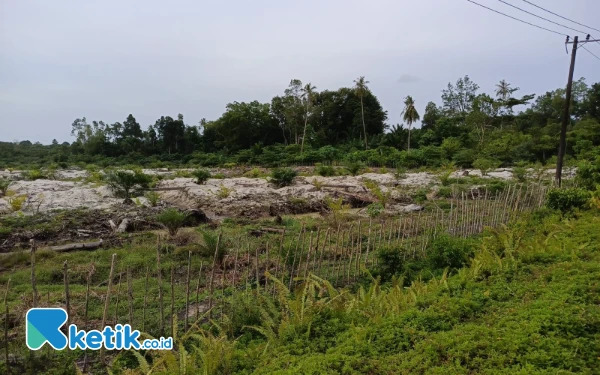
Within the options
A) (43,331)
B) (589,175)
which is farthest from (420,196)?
(43,331)

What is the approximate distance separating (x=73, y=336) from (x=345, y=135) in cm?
4473

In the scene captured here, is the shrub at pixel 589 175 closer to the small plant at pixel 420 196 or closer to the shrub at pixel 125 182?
the small plant at pixel 420 196

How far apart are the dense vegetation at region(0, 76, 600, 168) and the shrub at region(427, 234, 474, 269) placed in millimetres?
23306

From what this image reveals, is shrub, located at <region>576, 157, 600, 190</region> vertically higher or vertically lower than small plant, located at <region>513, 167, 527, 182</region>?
higher

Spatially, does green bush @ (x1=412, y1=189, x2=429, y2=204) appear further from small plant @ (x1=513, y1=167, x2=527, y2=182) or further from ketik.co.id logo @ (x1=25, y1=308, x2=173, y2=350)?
ketik.co.id logo @ (x1=25, y1=308, x2=173, y2=350)

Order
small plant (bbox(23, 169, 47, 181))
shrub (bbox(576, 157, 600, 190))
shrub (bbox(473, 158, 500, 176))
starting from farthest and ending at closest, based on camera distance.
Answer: small plant (bbox(23, 169, 47, 181)) < shrub (bbox(473, 158, 500, 176)) < shrub (bbox(576, 157, 600, 190))

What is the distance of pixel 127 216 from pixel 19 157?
150 ft

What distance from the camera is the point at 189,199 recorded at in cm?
1606

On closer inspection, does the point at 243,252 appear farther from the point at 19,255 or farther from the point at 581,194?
the point at 581,194

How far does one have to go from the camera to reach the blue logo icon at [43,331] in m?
3.62

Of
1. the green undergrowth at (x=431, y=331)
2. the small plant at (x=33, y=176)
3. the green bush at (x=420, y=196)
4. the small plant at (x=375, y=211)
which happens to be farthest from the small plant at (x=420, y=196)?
the small plant at (x=33, y=176)

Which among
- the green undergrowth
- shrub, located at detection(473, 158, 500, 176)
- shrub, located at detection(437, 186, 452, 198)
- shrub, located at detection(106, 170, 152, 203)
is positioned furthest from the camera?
shrub, located at detection(473, 158, 500, 176)

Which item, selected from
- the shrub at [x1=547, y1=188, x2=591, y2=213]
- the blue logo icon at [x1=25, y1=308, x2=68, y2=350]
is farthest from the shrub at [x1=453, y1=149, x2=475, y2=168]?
the blue logo icon at [x1=25, y1=308, x2=68, y2=350]

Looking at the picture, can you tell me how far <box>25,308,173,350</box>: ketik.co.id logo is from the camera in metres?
3.64
